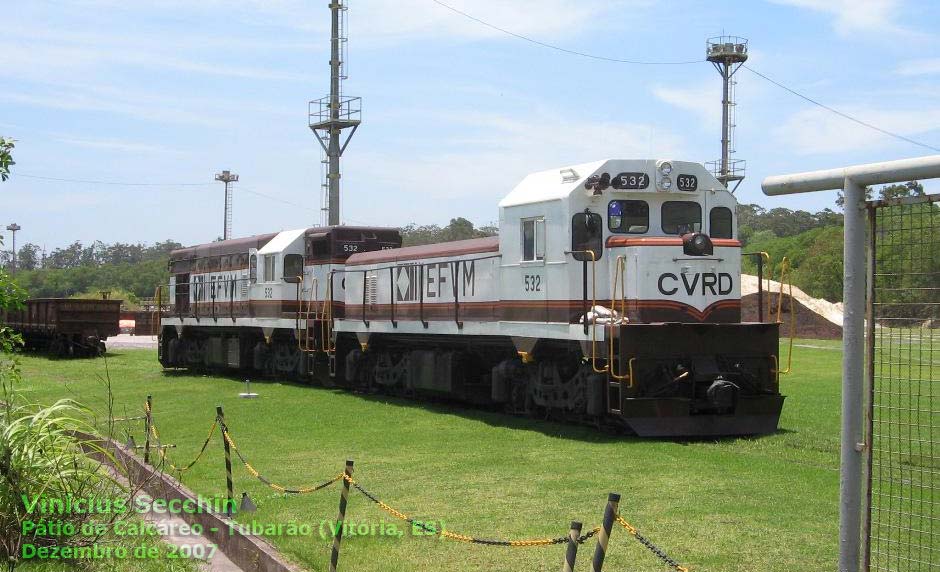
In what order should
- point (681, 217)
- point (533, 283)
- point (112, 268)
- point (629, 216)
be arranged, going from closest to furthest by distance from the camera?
point (629, 216)
point (681, 217)
point (533, 283)
point (112, 268)

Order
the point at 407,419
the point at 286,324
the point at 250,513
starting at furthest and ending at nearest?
the point at 286,324, the point at 407,419, the point at 250,513

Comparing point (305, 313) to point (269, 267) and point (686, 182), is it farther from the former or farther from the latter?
point (686, 182)

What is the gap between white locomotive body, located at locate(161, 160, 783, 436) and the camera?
1356cm

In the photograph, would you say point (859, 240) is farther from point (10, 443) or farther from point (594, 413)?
point (594, 413)

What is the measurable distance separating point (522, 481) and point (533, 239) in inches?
211

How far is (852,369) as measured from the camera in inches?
181

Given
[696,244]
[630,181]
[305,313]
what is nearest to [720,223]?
[696,244]

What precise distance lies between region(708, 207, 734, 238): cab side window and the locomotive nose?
1.14 metres

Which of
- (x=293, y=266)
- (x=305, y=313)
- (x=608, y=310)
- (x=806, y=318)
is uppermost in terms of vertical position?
(x=293, y=266)

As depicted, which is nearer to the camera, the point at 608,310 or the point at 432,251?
the point at 608,310

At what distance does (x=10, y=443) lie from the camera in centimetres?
778

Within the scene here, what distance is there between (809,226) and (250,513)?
11259 cm

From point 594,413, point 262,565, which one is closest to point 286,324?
point 594,413

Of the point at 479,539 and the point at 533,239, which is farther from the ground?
the point at 533,239
